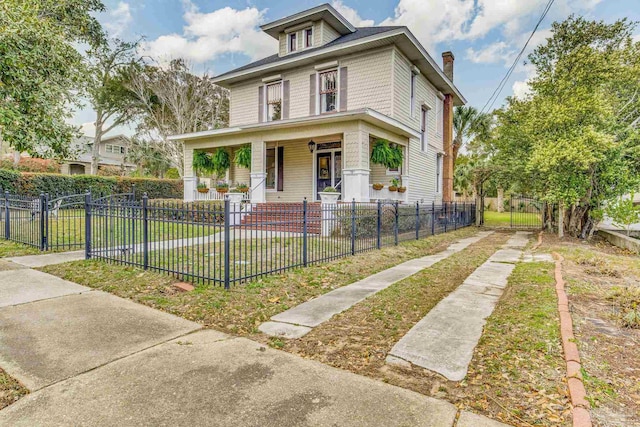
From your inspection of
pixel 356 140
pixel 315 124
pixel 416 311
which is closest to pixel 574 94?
pixel 356 140

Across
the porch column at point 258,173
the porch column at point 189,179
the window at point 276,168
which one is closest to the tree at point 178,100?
the porch column at point 189,179

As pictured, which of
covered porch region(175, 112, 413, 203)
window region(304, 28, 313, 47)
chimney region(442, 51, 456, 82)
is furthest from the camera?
chimney region(442, 51, 456, 82)

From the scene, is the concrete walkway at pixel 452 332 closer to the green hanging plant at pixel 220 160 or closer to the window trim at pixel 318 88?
the window trim at pixel 318 88

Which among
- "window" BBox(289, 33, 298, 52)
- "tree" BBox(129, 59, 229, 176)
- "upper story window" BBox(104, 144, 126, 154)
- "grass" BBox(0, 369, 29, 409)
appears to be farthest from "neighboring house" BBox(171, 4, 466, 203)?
"upper story window" BBox(104, 144, 126, 154)

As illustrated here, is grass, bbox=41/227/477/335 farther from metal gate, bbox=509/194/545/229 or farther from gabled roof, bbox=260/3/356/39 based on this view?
metal gate, bbox=509/194/545/229

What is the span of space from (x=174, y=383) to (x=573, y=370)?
3.18m

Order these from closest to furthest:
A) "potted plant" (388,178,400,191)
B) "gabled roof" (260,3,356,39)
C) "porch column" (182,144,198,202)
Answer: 1. "potted plant" (388,178,400,191)
2. "gabled roof" (260,3,356,39)
3. "porch column" (182,144,198,202)

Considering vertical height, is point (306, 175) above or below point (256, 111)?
below

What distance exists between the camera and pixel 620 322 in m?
3.99

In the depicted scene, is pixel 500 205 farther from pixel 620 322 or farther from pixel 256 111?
pixel 620 322

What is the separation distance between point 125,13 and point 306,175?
17.3 m

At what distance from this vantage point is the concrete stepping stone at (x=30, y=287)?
189 inches

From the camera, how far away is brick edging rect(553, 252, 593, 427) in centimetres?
229

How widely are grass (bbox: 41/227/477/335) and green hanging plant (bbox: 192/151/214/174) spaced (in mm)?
10238
